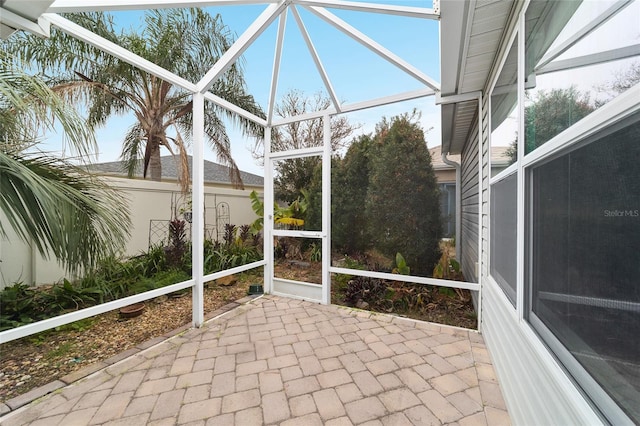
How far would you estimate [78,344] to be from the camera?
290cm

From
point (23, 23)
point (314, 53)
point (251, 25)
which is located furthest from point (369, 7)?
point (23, 23)

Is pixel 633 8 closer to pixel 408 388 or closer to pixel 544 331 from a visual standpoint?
pixel 544 331

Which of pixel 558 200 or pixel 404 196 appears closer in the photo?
pixel 558 200

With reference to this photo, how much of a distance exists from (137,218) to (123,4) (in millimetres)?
3681

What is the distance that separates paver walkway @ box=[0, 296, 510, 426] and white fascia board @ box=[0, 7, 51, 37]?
275cm

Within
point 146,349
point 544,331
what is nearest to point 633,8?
point 544,331

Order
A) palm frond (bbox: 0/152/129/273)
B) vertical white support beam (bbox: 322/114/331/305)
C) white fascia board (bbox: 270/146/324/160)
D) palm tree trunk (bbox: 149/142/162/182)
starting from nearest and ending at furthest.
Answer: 1. palm frond (bbox: 0/152/129/273)
2. vertical white support beam (bbox: 322/114/331/305)
3. white fascia board (bbox: 270/146/324/160)
4. palm tree trunk (bbox: 149/142/162/182)

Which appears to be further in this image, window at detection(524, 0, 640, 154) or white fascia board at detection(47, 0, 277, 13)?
white fascia board at detection(47, 0, 277, 13)

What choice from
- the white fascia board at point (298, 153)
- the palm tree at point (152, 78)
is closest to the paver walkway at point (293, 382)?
the white fascia board at point (298, 153)

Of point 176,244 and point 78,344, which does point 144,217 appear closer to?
point 176,244

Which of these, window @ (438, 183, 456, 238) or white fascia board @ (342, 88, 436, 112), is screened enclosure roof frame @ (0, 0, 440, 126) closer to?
white fascia board @ (342, 88, 436, 112)

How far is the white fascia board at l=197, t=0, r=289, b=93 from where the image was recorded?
2681 mm

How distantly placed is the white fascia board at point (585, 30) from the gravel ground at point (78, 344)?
4.12 meters

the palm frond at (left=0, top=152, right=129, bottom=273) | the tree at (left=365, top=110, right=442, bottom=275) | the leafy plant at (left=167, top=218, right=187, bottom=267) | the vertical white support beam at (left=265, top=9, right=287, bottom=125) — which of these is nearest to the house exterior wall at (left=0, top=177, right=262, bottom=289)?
the palm frond at (left=0, top=152, right=129, bottom=273)
